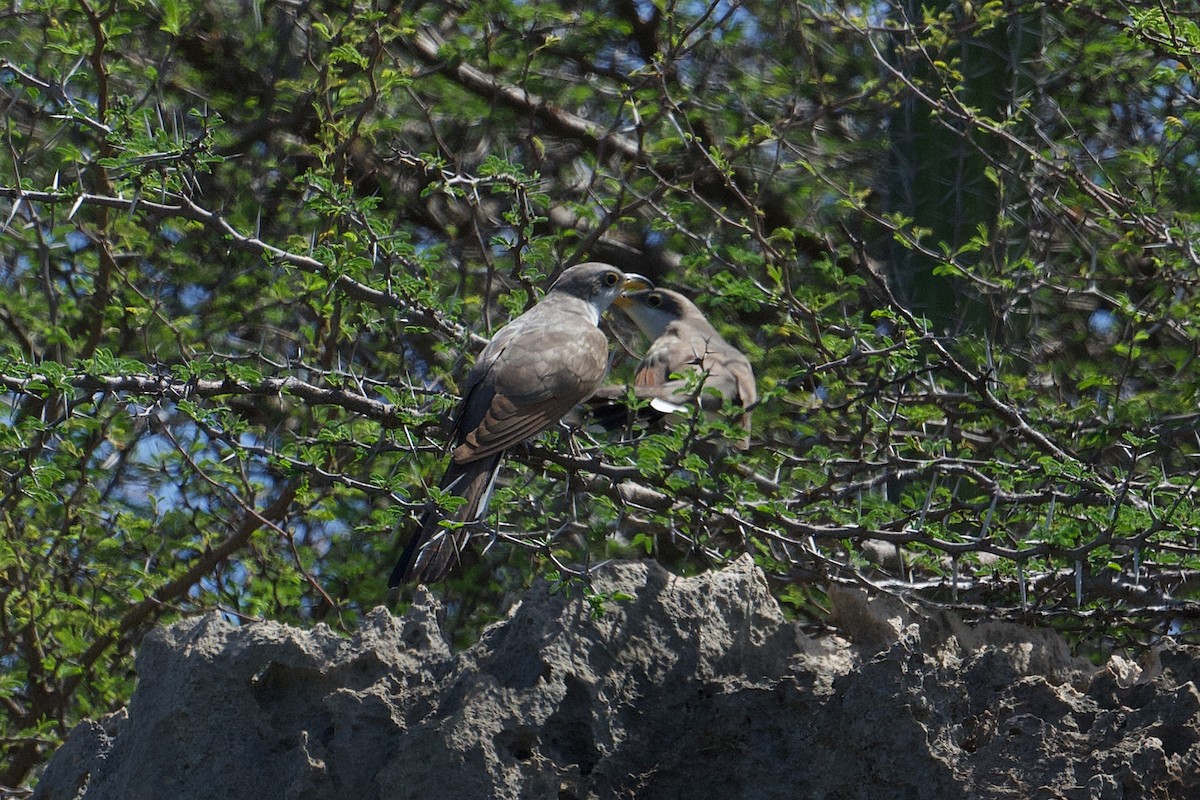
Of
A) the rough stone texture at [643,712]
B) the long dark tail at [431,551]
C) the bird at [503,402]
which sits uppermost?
the bird at [503,402]

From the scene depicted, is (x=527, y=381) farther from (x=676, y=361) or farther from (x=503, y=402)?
(x=676, y=361)

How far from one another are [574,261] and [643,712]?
3.06 meters

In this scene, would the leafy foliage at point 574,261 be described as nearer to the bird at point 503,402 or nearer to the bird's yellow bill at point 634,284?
the bird at point 503,402

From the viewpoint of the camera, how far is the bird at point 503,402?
3.92 meters

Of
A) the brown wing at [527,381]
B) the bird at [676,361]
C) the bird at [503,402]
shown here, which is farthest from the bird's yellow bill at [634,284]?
the brown wing at [527,381]

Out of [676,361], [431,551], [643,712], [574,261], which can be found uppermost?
[574,261]

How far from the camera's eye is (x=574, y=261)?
19.0 ft

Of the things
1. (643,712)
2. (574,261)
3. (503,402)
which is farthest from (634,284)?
(643,712)

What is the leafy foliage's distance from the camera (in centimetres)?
412

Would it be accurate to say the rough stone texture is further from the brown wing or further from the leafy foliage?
the brown wing

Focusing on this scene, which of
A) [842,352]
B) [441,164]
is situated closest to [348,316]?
[441,164]

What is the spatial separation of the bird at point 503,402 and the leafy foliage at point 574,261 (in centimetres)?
12

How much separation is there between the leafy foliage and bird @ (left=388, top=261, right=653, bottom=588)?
124 mm

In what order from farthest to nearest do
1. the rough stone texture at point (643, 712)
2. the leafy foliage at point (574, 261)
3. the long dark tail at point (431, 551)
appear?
the leafy foliage at point (574, 261) < the long dark tail at point (431, 551) < the rough stone texture at point (643, 712)
